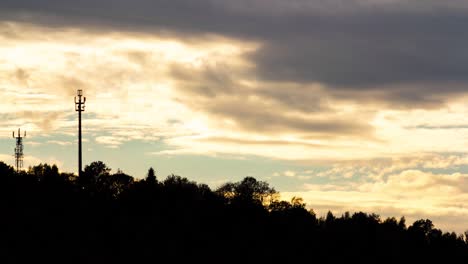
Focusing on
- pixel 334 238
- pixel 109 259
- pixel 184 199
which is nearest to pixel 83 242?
pixel 109 259

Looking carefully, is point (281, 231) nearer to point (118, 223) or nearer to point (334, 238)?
point (334, 238)

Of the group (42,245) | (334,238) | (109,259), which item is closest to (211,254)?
(109,259)

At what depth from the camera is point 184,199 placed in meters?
181

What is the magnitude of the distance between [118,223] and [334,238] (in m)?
62.5

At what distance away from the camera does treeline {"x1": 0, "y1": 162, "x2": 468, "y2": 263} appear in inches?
5212

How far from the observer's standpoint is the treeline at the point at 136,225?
132375mm

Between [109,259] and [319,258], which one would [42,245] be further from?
[319,258]

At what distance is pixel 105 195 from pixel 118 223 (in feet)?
80.2

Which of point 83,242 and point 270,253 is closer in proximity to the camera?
point 83,242

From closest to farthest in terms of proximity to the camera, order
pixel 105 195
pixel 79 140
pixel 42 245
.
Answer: pixel 42 245, pixel 79 140, pixel 105 195

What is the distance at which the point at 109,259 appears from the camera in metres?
132

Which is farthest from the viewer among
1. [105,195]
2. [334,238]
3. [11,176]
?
[334,238]

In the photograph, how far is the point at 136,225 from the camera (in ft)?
497

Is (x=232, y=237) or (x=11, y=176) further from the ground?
(x=11, y=176)
